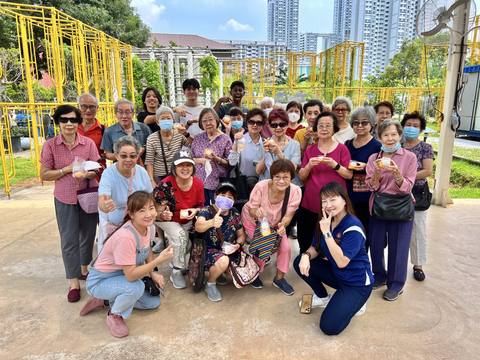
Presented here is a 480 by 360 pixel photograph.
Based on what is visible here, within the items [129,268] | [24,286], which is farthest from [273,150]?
[24,286]

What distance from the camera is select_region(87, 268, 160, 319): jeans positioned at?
252cm

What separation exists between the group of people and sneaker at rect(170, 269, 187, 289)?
1 centimetres

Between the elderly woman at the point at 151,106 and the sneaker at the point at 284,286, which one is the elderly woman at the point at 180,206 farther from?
the elderly woman at the point at 151,106

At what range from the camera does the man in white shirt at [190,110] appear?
14.2ft

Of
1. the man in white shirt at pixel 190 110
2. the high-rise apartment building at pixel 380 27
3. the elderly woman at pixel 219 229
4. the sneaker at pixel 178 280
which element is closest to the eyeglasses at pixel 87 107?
the man in white shirt at pixel 190 110

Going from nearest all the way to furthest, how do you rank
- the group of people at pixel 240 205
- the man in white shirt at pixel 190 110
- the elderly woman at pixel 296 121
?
the group of people at pixel 240 205 < the elderly woman at pixel 296 121 < the man in white shirt at pixel 190 110

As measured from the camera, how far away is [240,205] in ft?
12.4

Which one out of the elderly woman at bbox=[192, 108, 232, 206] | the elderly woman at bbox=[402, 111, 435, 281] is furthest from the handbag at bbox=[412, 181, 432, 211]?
the elderly woman at bbox=[192, 108, 232, 206]

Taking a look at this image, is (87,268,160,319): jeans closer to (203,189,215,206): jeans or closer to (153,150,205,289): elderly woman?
(153,150,205,289): elderly woman

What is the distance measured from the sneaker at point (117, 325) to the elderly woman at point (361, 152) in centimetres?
248

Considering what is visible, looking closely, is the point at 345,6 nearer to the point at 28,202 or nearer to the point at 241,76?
the point at 241,76

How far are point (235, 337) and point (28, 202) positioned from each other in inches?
213

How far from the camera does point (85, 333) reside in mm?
2541

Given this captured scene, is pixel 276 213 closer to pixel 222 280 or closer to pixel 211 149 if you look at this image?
pixel 222 280
